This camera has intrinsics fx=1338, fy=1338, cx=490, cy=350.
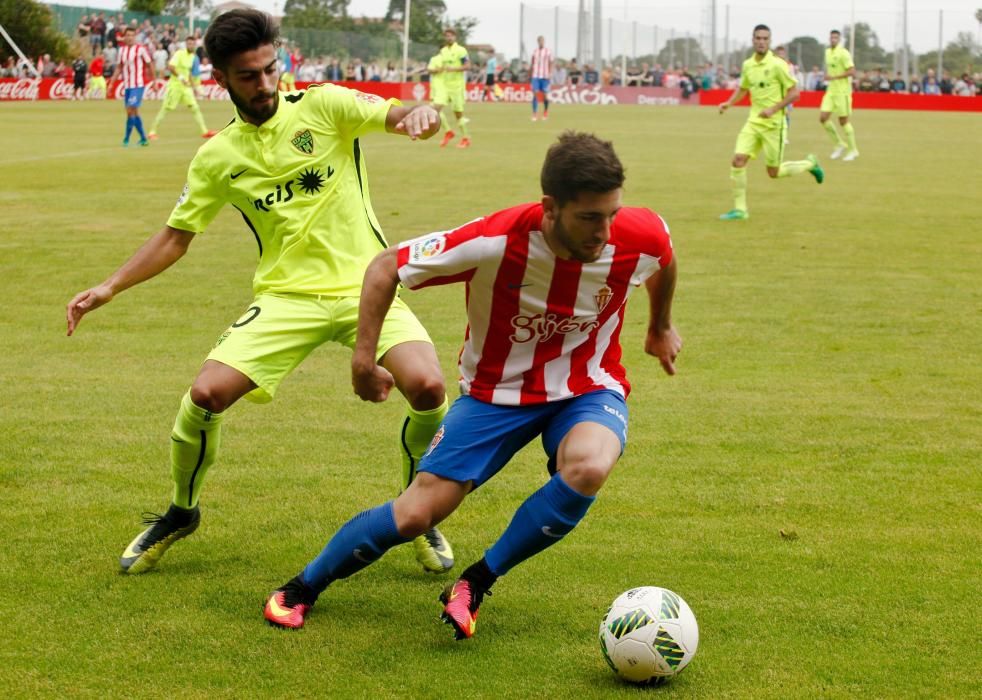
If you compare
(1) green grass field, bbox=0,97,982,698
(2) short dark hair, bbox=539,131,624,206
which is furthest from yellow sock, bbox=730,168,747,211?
(2) short dark hair, bbox=539,131,624,206

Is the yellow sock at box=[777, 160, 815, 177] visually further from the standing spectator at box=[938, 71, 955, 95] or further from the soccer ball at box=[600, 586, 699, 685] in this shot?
the standing spectator at box=[938, 71, 955, 95]

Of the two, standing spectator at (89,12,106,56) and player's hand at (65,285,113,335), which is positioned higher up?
standing spectator at (89,12,106,56)

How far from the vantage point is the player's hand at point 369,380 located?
4.32m

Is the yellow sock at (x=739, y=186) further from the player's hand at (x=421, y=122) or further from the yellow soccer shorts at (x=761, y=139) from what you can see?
the player's hand at (x=421, y=122)

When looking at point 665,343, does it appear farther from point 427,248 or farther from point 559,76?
point 559,76

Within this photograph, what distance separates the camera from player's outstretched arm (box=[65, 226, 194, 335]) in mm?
5062

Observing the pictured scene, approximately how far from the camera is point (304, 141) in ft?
17.7

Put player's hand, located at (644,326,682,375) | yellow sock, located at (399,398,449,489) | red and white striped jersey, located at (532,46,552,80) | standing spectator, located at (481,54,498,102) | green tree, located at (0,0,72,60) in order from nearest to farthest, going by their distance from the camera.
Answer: player's hand, located at (644,326,682,375)
yellow sock, located at (399,398,449,489)
red and white striped jersey, located at (532,46,552,80)
green tree, located at (0,0,72,60)
standing spectator, located at (481,54,498,102)

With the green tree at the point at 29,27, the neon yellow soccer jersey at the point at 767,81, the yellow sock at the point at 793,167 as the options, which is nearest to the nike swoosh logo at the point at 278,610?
the neon yellow soccer jersey at the point at 767,81

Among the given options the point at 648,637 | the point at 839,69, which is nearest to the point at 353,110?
the point at 648,637

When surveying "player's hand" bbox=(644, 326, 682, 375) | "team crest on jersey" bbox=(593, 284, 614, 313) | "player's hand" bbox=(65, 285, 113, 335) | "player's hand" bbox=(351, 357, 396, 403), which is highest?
"team crest on jersey" bbox=(593, 284, 614, 313)

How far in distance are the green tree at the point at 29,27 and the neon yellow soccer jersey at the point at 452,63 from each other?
23153 mm

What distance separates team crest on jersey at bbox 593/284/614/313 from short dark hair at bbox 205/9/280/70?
166cm

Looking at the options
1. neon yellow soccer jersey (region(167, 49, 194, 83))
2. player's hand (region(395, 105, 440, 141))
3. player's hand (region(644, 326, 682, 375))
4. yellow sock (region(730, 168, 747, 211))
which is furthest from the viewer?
neon yellow soccer jersey (region(167, 49, 194, 83))
